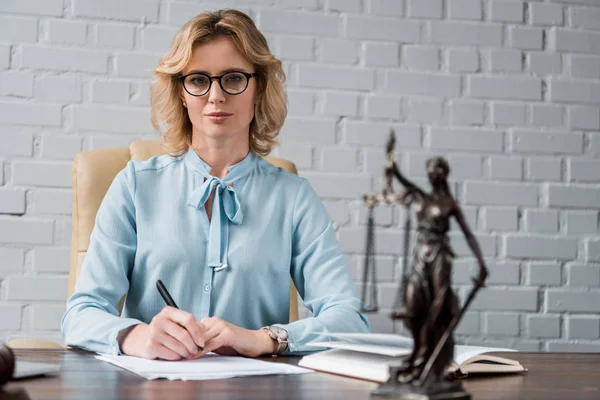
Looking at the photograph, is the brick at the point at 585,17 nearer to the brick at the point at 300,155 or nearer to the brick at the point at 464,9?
the brick at the point at 464,9

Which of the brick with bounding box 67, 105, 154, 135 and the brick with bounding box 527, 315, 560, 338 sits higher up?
the brick with bounding box 67, 105, 154, 135

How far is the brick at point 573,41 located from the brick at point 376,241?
2.80ft

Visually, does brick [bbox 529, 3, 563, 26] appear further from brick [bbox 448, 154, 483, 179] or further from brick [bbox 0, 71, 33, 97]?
brick [bbox 0, 71, 33, 97]

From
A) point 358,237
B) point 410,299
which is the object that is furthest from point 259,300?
point 410,299

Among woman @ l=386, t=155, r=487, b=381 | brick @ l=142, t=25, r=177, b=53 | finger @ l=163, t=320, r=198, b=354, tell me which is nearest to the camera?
woman @ l=386, t=155, r=487, b=381

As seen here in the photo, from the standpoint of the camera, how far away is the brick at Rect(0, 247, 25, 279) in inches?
84.2

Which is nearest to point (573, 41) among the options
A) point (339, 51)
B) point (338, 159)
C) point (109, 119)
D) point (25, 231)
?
point (339, 51)

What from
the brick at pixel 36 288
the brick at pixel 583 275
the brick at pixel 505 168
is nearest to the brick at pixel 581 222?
the brick at pixel 583 275

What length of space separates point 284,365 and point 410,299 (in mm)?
439

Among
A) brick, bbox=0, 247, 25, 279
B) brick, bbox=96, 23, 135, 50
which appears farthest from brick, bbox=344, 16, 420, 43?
brick, bbox=0, 247, 25, 279

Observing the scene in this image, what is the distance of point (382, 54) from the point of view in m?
2.37

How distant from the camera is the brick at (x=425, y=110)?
2.38m

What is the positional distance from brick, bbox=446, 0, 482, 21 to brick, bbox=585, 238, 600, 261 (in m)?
0.84

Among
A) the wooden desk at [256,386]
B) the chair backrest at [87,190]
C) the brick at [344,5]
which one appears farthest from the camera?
the brick at [344,5]
